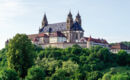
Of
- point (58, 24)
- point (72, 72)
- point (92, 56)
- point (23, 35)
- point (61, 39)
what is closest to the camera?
point (23, 35)

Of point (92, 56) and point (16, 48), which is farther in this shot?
point (92, 56)

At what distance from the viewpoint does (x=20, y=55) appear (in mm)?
48281

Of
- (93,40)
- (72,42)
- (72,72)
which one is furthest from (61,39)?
(72,72)

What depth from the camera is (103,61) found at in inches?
3046

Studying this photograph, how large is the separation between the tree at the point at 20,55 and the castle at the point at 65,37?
35.0 metres

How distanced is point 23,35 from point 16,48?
8.58 feet

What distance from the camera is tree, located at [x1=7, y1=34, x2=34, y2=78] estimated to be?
48125 mm

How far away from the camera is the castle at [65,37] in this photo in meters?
84.9

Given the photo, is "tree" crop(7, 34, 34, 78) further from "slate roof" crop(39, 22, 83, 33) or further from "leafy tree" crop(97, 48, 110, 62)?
"slate roof" crop(39, 22, 83, 33)

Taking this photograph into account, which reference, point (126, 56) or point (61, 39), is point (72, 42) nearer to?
point (61, 39)

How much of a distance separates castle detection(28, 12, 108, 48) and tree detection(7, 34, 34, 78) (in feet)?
115

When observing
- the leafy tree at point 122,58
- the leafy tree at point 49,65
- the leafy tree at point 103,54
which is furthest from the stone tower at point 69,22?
the leafy tree at point 49,65

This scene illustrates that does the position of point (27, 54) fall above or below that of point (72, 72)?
above

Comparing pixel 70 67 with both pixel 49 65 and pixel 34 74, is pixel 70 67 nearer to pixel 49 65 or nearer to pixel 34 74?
pixel 49 65
